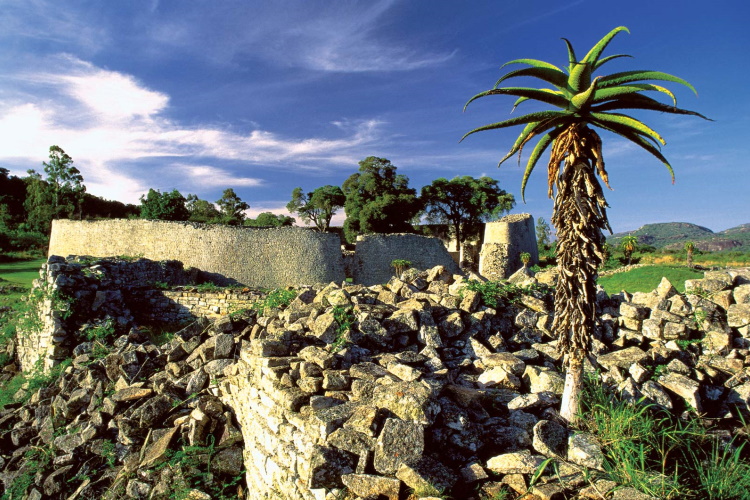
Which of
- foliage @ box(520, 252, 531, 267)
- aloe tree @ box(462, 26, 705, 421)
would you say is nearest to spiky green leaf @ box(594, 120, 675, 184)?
aloe tree @ box(462, 26, 705, 421)

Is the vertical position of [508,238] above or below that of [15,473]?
above

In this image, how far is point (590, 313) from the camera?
3439 millimetres

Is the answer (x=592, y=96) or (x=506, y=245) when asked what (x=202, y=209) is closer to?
(x=506, y=245)

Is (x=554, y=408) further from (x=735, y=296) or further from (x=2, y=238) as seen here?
(x=2, y=238)

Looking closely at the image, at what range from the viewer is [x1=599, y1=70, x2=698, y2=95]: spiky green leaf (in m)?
3.18

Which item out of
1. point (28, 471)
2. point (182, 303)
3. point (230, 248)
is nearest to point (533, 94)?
point (28, 471)

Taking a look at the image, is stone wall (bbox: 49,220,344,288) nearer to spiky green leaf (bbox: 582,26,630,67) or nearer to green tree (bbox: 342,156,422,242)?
green tree (bbox: 342,156,422,242)

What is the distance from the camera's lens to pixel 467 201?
41656mm

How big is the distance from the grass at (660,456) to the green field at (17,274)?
15638 mm

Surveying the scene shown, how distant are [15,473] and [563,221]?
711 centimetres

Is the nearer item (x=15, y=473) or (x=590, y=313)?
(x=590, y=313)

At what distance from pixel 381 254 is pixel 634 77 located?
75.2ft

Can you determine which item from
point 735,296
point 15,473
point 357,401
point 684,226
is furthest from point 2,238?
point 684,226

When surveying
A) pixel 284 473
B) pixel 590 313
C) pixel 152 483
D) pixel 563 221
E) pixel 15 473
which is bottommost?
pixel 15 473
